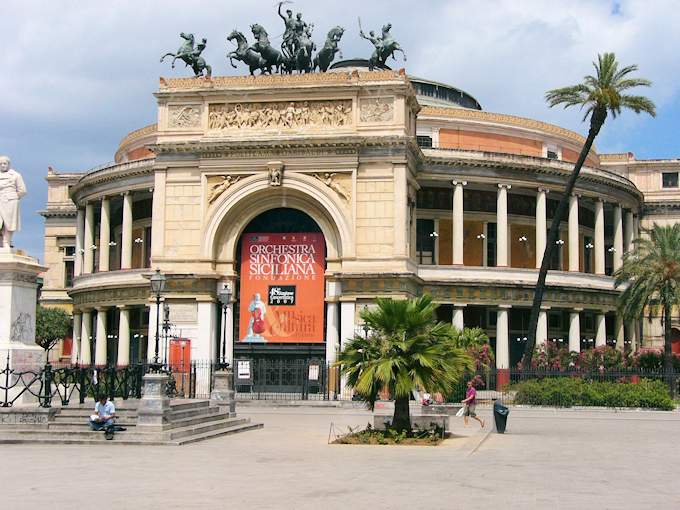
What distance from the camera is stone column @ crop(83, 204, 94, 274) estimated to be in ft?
236

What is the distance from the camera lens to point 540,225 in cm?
6575

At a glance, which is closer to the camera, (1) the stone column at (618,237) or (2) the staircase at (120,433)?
(2) the staircase at (120,433)

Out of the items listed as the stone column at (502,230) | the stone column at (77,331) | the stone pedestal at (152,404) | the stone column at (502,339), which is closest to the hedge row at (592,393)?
the stone column at (502,339)

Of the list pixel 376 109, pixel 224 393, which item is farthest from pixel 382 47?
pixel 224 393

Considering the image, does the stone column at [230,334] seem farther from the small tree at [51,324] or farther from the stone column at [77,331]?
the small tree at [51,324]

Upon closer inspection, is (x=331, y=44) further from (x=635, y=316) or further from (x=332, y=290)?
(x=635, y=316)

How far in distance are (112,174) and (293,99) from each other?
17728 millimetres

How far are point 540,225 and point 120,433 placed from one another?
42361 millimetres

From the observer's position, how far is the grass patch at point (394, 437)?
29.0 meters

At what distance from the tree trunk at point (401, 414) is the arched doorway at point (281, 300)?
1016 inches

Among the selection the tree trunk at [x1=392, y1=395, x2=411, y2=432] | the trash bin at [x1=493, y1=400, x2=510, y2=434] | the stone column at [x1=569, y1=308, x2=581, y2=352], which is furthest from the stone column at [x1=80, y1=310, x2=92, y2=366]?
the tree trunk at [x1=392, y1=395, x2=411, y2=432]

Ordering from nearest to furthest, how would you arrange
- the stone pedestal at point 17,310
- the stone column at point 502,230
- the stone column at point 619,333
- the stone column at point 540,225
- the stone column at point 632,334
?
the stone pedestal at point 17,310 → the stone column at point 502,230 → the stone column at point 540,225 → the stone column at point 619,333 → the stone column at point 632,334

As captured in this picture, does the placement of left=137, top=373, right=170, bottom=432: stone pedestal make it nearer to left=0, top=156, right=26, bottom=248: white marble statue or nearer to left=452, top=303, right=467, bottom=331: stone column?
left=0, top=156, right=26, bottom=248: white marble statue

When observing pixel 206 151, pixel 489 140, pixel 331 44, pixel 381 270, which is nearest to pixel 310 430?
pixel 381 270
